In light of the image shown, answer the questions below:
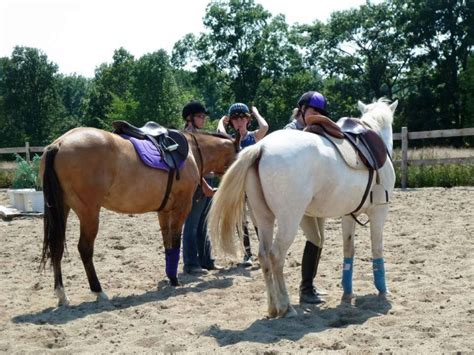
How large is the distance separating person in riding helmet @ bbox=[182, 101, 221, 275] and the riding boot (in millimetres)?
1619

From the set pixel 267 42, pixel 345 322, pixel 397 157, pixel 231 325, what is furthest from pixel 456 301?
pixel 267 42

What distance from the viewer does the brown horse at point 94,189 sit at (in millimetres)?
5031

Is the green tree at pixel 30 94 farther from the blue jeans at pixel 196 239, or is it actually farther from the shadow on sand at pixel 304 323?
the shadow on sand at pixel 304 323

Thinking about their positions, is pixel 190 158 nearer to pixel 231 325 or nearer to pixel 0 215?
pixel 231 325

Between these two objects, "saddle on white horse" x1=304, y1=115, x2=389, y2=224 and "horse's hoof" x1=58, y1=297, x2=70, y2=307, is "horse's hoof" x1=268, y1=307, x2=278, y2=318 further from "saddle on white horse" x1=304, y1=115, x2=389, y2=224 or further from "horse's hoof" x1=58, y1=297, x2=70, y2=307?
"horse's hoof" x1=58, y1=297, x2=70, y2=307

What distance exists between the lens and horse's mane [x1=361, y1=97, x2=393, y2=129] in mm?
5463

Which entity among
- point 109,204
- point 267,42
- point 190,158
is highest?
point 267,42

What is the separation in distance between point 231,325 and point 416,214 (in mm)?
5863

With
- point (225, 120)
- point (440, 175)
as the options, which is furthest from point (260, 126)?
point (440, 175)

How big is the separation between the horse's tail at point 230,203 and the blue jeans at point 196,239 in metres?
1.89

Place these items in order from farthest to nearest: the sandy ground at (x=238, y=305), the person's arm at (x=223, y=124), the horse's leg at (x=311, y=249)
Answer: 1. the person's arm at (x=223, y=124)
2. the horse's leg at (x=311, y=249)
3. the sandy ground at (x=238, y=305)

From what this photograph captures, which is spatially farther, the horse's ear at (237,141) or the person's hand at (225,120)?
the person's hand at (225,120)

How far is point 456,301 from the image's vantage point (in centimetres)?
459

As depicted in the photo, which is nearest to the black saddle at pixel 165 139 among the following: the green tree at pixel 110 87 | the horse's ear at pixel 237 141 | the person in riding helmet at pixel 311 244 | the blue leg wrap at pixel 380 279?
the horse's ear at pixel 237 141
